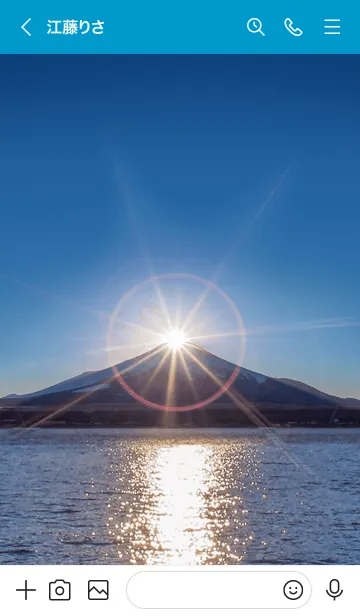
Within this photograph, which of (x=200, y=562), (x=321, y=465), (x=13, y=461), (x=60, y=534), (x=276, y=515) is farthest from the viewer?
(x=13, y=461)

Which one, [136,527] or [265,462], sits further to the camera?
[265,462]

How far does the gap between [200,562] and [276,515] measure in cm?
1780

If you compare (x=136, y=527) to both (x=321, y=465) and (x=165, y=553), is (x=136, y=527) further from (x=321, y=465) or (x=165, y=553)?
(x=321, y=465)

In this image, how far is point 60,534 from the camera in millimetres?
37500
